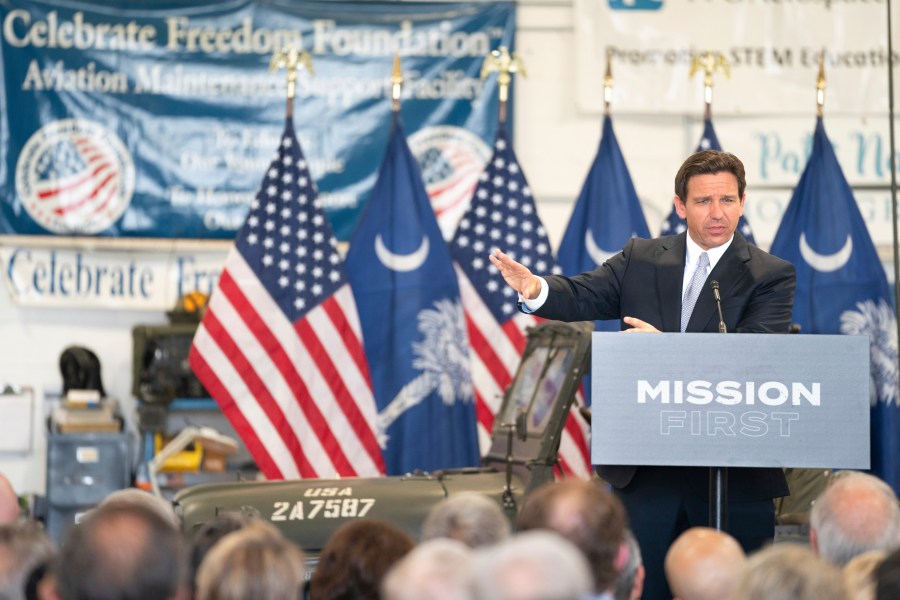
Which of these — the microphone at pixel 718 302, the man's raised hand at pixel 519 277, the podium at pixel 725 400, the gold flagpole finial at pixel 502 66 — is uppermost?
the gold flagpole finial at pixel 502 66

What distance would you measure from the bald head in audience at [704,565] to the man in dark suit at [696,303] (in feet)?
3.02

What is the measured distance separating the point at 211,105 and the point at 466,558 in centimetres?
711

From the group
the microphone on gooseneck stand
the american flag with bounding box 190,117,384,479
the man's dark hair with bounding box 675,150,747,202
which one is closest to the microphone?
the microphone on gooseneck stand

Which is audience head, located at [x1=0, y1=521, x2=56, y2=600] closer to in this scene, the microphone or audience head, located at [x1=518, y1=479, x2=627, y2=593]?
audience head, located at [x1=518, y1=479, x2=627, y2=593]

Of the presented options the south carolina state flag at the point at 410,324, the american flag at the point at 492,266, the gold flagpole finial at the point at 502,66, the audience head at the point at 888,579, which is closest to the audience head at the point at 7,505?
the audience head at the point at 888,579

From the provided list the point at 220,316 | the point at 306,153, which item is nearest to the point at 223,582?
the point at 220,316

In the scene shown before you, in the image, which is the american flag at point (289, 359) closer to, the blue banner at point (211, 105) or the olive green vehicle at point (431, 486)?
the olive green vehicle at point (431, 486)

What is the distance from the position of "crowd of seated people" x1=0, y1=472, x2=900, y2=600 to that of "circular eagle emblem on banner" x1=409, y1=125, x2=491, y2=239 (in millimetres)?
5753

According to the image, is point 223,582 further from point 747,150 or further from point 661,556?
point 747,150

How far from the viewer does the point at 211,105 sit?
891 cm

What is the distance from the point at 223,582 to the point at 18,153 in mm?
7008

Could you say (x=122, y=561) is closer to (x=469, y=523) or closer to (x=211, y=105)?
(x=469, y=523)

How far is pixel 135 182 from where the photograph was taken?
887 cm

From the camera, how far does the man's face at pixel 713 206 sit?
4031 millimetres
